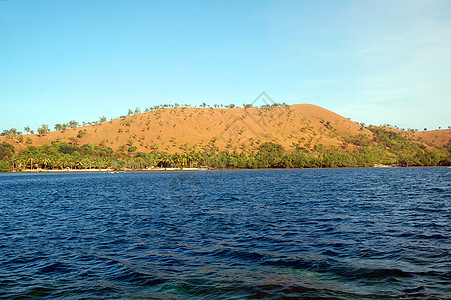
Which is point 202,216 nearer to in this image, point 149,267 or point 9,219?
point 149,267

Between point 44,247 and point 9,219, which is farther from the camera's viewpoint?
point 9,219

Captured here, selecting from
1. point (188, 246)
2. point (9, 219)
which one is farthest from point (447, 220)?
point (9, 219)

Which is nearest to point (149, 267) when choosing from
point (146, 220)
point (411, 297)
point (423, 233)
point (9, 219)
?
point (411, 297)

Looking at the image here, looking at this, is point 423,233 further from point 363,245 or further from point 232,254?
point 232,254

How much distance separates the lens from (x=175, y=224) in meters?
32.2

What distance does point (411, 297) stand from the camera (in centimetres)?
1428

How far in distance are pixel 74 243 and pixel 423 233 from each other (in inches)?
1039

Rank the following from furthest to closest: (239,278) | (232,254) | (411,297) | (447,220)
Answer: (447,220) → (232,254) → (239,278) → (411,297)

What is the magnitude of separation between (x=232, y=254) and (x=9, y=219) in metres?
28.8

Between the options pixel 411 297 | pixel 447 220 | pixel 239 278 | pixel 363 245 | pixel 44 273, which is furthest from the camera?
pixel 447 220

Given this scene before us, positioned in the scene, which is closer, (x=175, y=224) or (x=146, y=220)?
(x=175, y=224)

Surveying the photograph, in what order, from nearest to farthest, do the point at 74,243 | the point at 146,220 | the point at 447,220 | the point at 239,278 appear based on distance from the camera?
the point at 239,278, the point at 74,243, the point at 447,220, the point at 146,220

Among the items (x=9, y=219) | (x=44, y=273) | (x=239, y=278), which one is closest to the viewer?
(x=239, y=278)

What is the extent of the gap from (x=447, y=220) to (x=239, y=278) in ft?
80.9
